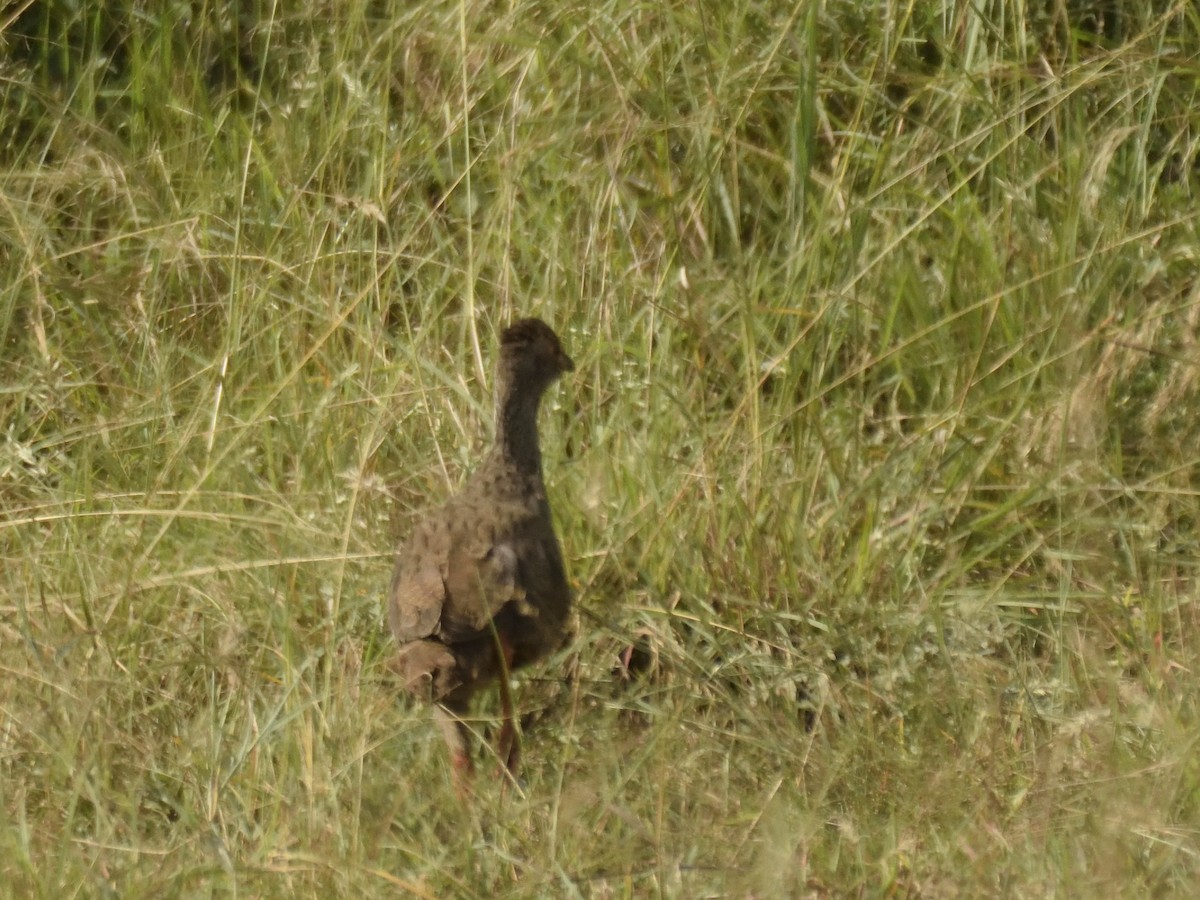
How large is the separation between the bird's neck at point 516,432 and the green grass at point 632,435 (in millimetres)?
249

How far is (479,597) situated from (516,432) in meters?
0.70

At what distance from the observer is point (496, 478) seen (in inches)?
195

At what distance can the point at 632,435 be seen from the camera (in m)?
5.38

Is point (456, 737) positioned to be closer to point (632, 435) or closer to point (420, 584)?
point (420, 584)

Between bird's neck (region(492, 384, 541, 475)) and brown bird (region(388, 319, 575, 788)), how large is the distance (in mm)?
14

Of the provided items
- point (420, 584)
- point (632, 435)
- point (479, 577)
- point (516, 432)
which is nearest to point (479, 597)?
point (479, 577)

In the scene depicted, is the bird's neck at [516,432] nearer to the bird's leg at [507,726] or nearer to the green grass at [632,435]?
the green grass at [632,435]

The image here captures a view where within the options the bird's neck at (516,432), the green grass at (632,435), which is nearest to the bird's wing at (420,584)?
the green grass at (632,435)

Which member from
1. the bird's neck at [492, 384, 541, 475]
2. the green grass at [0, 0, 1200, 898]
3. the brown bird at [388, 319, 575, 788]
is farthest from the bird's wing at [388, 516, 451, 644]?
the bird's neck at [492, 384, 541, 475]

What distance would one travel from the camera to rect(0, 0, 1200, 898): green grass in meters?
4.08

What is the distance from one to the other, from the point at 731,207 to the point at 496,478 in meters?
1.41

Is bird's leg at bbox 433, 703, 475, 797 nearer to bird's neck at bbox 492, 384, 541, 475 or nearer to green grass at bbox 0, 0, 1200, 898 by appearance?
green grass at bbox 0, 0, 1200, 898

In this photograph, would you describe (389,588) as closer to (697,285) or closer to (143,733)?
(143,733)

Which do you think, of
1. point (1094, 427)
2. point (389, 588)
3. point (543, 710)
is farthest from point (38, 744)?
point (1094, 427)
